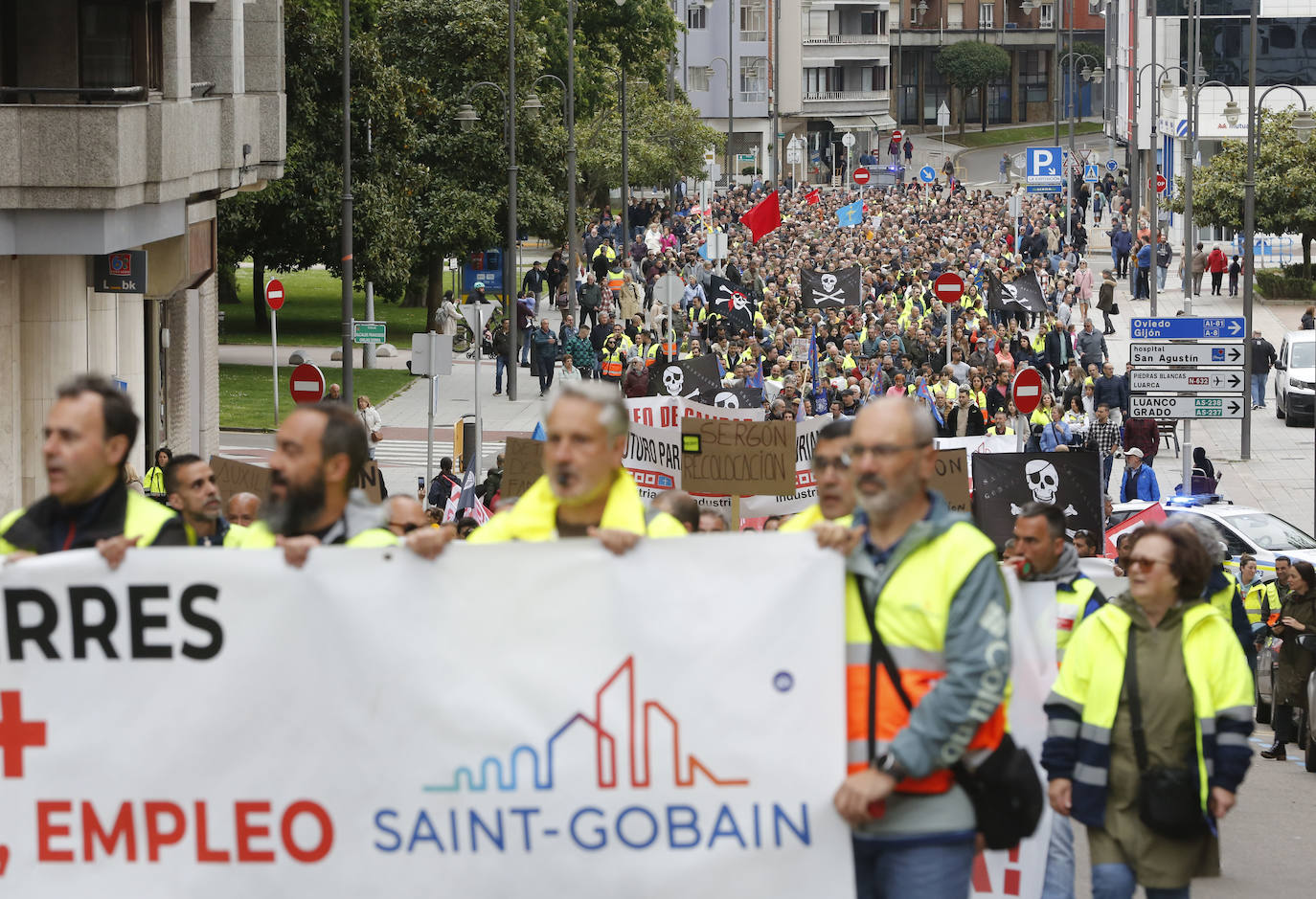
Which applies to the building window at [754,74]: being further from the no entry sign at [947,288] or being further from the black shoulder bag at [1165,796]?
the black shoulder bag at [1165,796]

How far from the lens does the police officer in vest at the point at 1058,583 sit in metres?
7.79

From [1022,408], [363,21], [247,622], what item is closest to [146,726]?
[247,622]

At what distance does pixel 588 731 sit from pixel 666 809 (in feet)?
0.91

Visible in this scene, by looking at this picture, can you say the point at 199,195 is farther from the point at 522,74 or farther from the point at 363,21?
the point at 363,21

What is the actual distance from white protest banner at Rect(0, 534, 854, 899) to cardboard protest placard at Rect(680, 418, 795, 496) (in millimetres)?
10127

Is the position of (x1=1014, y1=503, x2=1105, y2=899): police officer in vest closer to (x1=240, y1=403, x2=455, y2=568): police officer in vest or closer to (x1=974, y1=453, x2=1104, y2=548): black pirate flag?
(x1=240, y1=403, x2=455, y2=568): police officer in vest

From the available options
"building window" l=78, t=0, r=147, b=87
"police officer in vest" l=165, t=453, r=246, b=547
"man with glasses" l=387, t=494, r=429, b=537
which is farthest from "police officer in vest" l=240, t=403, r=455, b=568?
"building window" l=78, t=0, r=147, b=87

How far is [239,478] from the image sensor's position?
14180 millimetres

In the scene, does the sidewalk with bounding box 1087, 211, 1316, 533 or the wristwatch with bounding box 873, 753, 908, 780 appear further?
the sidewalk with bounding box 1087, 211, 1316, 533

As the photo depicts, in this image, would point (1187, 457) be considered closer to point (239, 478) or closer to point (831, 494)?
point (239, 478)

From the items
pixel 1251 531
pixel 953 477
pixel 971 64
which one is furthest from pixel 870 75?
pixel 953 477

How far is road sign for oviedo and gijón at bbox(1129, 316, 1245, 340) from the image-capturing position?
22516 millimetres

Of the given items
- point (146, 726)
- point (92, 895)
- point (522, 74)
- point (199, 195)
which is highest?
point (522, 74)

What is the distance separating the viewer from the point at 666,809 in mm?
5715
